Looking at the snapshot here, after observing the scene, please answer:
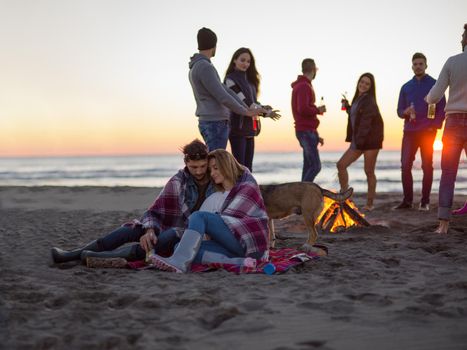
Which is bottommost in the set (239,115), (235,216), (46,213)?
(46,213)

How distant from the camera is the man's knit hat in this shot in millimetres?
5211

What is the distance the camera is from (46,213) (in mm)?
8586

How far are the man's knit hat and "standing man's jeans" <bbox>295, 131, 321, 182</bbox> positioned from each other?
7.59 ft

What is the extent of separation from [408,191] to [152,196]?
240 inches

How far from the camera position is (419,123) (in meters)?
7.70

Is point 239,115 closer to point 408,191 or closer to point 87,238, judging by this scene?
point 87,238

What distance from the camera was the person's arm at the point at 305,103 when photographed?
22.6ft

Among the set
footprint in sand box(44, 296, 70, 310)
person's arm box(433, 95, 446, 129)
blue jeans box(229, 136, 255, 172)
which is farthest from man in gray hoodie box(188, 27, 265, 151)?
person's arm box(433, 95, 446, 129)

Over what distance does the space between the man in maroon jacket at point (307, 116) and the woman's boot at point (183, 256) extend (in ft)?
10.8

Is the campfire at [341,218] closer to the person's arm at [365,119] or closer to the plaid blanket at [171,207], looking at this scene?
Result: the person's arm at [365,119]

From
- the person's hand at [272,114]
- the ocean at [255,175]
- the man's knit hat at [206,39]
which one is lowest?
the ocean at [255,175]

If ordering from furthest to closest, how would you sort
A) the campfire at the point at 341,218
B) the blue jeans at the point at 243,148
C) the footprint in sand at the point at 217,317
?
the campfire at the point at 341,218
the blue jeans at the point at 243,148
the footprint in sand at the point at 217,317

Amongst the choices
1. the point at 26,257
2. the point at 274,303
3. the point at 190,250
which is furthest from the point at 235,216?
the point at 26,257

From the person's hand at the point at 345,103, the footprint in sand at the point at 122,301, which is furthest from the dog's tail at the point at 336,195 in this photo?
the footprint in sand at the point at 122,301
